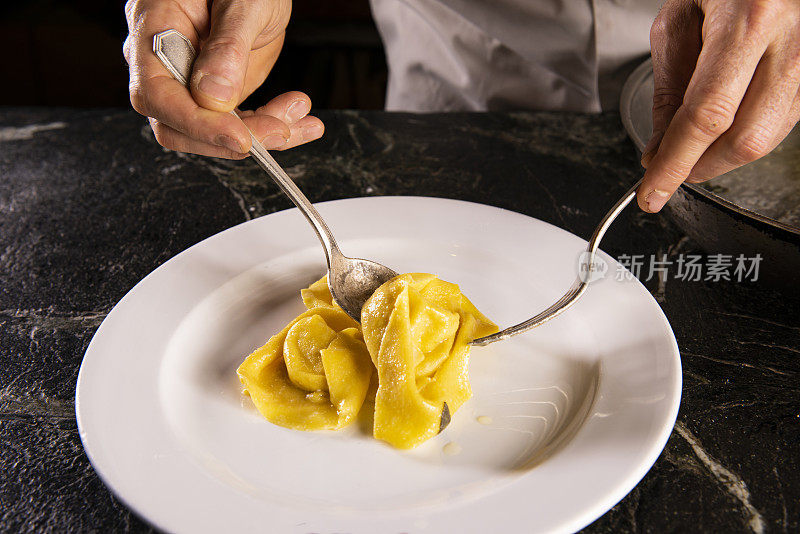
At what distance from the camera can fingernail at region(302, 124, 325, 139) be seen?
4.81 feet

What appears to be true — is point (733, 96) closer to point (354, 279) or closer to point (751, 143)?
point (751, 143)

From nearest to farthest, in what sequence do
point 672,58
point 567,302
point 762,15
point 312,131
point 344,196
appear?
point 762,15 → point 567,302 → point 672,58 → point 312,131 → point 344,196

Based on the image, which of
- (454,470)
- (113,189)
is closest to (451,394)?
(454,470)

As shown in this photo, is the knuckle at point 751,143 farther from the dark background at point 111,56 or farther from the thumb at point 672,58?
the dark background at point 111,56

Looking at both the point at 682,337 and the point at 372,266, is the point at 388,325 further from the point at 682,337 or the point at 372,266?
the point at 682,337

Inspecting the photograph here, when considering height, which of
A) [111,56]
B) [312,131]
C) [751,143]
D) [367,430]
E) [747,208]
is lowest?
[111,56]

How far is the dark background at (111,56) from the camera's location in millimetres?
3893

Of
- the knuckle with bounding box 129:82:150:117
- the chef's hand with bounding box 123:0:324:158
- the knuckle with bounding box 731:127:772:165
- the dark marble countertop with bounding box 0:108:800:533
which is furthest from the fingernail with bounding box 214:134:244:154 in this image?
the knuckle with bounding box 731:127:772:165

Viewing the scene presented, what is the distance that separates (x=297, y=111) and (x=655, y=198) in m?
0.75

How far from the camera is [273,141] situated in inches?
53.8

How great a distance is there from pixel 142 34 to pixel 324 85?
2.88 m

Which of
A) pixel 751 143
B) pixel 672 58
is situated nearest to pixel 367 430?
pixel 751 143

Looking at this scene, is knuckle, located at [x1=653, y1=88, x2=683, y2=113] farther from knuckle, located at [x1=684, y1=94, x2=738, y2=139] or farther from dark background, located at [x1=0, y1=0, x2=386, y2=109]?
dark background, located at [x1=0, y1=0, x2=386, y2=109]

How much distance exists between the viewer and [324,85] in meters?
4.06
